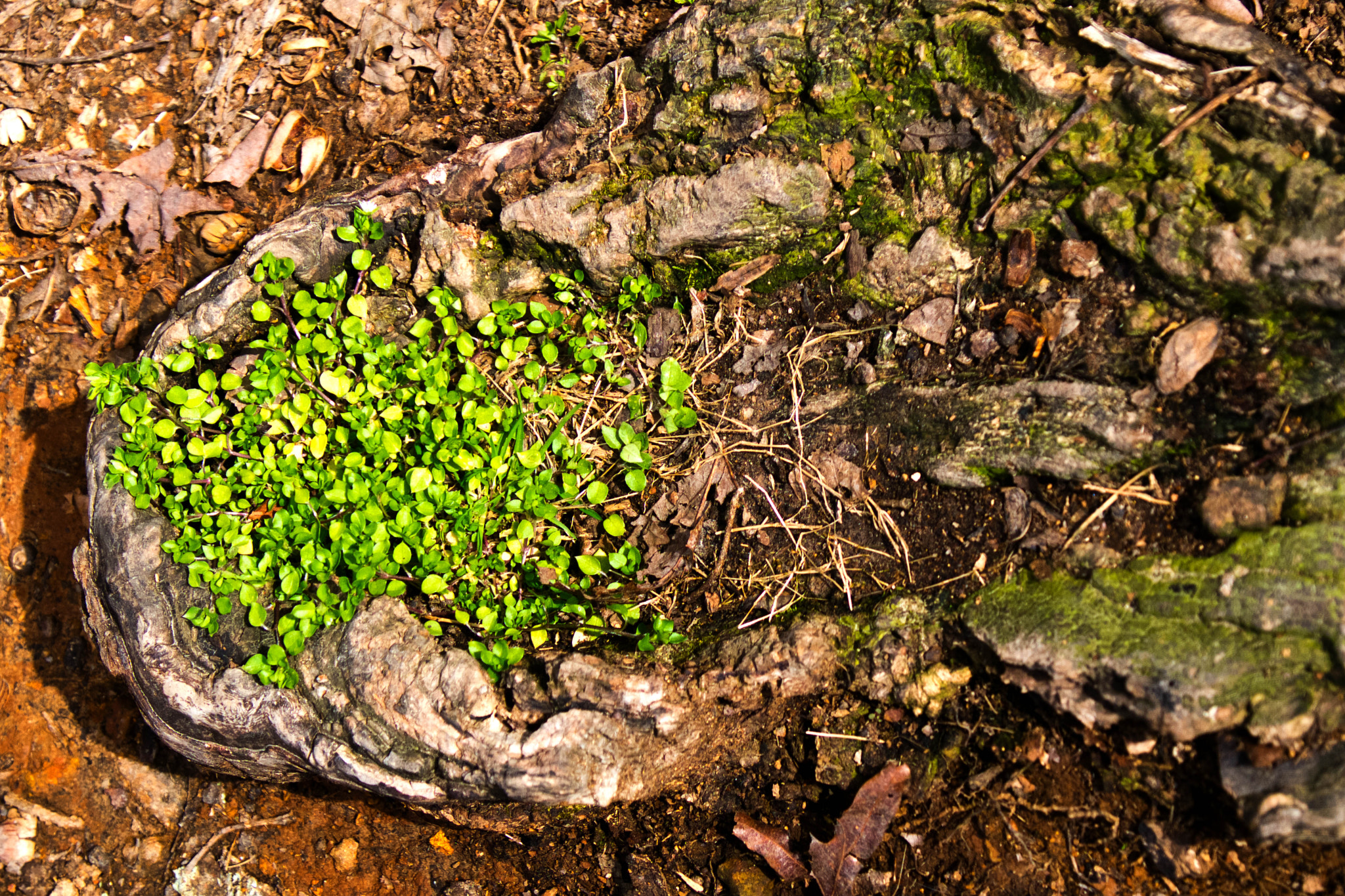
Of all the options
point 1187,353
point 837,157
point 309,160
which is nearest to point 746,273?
point 837,157

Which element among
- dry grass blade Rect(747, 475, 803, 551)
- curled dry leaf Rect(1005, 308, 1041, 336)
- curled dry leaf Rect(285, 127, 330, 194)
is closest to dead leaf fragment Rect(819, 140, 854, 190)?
curled dry leaf Rect(1005, 308, 1041, 336)

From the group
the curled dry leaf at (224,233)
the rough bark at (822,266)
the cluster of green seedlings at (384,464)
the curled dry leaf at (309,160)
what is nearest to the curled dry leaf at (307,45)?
the curled dry leaf at (309,160)

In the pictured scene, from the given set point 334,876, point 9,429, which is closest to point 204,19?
point 9,429

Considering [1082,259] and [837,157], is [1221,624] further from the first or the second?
[837,157]

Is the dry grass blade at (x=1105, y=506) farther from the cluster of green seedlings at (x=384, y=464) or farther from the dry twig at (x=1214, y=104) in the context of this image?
the cluster of green seedlings at (x=384, y=464)

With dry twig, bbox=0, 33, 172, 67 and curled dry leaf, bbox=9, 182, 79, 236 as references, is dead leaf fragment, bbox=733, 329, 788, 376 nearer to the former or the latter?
curled dry leaf, bbox=9, 182, 79, 236

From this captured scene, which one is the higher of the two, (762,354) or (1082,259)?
(1082,259)

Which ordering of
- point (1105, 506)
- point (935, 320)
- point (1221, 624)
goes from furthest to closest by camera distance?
1. point (935, 320)
2. point (1105, 506)
3. point (1221, 624)

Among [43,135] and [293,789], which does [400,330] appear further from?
[43,135]
